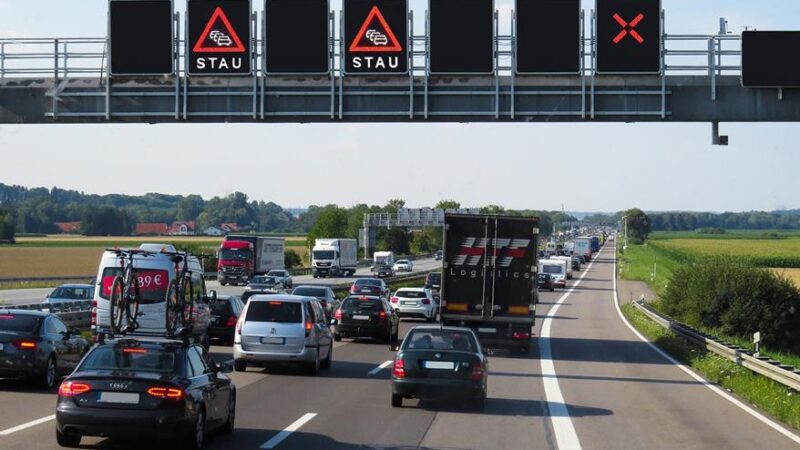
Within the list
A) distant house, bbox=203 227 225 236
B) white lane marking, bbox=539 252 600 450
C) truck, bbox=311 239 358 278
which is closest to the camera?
white lane marking, bbox=539 252 600 450

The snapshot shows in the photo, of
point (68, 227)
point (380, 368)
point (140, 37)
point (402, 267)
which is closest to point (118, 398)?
point (380, 368)

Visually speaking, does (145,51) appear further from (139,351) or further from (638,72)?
(139,351)

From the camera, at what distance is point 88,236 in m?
157

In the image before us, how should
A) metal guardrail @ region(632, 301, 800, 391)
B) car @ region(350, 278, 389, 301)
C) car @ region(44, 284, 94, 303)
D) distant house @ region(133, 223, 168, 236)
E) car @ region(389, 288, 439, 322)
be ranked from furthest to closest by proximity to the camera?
distant house @ region(133, 223, 168, 236), car @ region(350, 278, 389, 301), car @ region(389, 288, 439, 322), car @ region(44, 284, 94, 303), metal guardrail @ region(632, 301, 800, 391)

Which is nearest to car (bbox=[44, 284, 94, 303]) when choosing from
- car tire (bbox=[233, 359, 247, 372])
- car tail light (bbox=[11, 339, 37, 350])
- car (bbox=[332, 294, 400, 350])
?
car (bbox=[332, 294, 400, 350])

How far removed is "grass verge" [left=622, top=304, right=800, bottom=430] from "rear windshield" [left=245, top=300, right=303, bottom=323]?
29.5 feet

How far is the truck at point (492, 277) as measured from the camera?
30.1 metres

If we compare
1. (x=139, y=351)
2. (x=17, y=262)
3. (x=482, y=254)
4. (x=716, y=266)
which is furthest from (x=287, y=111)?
(x=17, y=262)

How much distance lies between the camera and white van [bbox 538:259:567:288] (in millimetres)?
89812

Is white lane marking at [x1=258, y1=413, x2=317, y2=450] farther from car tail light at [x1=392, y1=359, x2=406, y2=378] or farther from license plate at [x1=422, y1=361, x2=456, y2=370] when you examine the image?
license plate at [x1=422, y1=361, x2=456, y2=370]

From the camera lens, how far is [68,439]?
13.0 metres

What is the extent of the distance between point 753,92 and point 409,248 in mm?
145952

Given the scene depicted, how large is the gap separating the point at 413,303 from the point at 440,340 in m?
28.2

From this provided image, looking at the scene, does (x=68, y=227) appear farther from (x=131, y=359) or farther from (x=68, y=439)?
(x=68, y=439)
